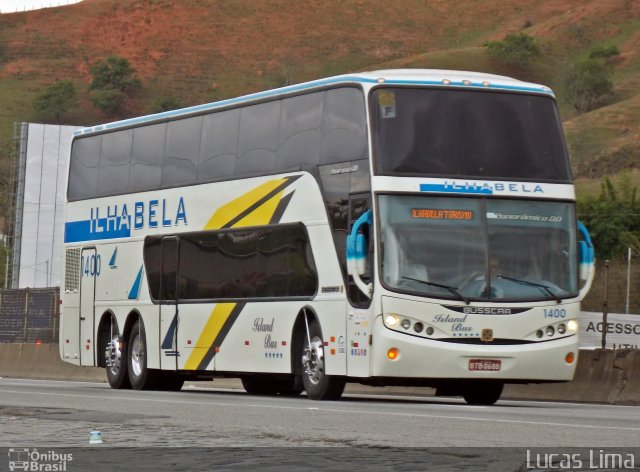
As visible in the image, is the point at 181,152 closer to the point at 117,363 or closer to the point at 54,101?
the point at 117,363

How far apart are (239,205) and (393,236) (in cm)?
406

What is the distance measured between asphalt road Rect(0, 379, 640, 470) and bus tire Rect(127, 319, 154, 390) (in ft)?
20.6

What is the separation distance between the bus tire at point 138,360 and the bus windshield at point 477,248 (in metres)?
7.45

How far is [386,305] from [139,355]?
25.1ft

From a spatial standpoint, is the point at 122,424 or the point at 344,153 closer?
the point at 122,424

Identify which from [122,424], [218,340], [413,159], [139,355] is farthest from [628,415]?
[139,355]

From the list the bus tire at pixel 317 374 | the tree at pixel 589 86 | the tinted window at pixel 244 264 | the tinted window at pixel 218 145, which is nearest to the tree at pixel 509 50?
the tree at pixel 589 86

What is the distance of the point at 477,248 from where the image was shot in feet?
67.2

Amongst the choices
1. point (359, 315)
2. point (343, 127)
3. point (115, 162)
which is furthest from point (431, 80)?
point (115, 162)

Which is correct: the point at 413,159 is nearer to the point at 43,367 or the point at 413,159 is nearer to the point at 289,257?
the point at 289,257

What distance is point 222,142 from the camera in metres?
24.4

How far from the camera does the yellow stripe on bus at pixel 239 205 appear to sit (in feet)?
75.0

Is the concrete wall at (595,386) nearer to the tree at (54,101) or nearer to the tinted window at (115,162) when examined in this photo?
the tinted window at (115,162)

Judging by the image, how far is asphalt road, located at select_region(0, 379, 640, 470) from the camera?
41.4ft
